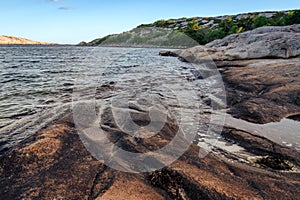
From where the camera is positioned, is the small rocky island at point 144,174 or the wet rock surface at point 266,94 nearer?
the small rocky island at point 144,174

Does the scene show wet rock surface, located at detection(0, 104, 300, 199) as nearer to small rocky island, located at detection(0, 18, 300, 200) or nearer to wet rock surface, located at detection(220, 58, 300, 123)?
small rocky island, located at detection(0, 18, 300, 200)

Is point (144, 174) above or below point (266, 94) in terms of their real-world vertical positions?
above

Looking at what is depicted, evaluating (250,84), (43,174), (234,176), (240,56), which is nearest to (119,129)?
(43,174)

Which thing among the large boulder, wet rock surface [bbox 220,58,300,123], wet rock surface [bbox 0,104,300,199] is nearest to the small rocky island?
wet rock surface [bbox 0,104,300,199]

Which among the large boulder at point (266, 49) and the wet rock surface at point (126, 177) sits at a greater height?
the large boulder at point (266, 49)

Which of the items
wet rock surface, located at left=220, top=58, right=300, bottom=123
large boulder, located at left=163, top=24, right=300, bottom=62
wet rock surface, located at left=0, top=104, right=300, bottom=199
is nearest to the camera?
wet rock surface, located at left=0, top=104, right=300, bottom=199

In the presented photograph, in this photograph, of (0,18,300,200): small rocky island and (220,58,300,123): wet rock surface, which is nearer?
(0,18,300,200): small rocky island

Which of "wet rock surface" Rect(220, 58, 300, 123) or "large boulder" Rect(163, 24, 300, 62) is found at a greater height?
"large boulder" Rect(163, 24, 300, 62)

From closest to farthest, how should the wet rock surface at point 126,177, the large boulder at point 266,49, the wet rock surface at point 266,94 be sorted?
the wet rock surface at point 126,177
the wet rock surface at point 266,94
the large boulder at point 266,49

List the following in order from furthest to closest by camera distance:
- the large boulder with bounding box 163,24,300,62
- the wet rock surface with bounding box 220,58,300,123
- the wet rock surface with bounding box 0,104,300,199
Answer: the large boulder with bounding box 163,24,300,62
the wet rock surface with bounding box 220,58,300,123
the wet rock surface with bounding box 0,104,300,199

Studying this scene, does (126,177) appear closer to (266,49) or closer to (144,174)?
(144,174)

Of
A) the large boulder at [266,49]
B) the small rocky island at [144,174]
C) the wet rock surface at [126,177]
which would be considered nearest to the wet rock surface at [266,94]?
the small rocky island at [144,174]

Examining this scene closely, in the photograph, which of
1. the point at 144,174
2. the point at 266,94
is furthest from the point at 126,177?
the point at 266,94

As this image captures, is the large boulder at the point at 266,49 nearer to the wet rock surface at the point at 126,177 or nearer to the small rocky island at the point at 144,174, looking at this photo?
the small rocky island at the point at 144,174
